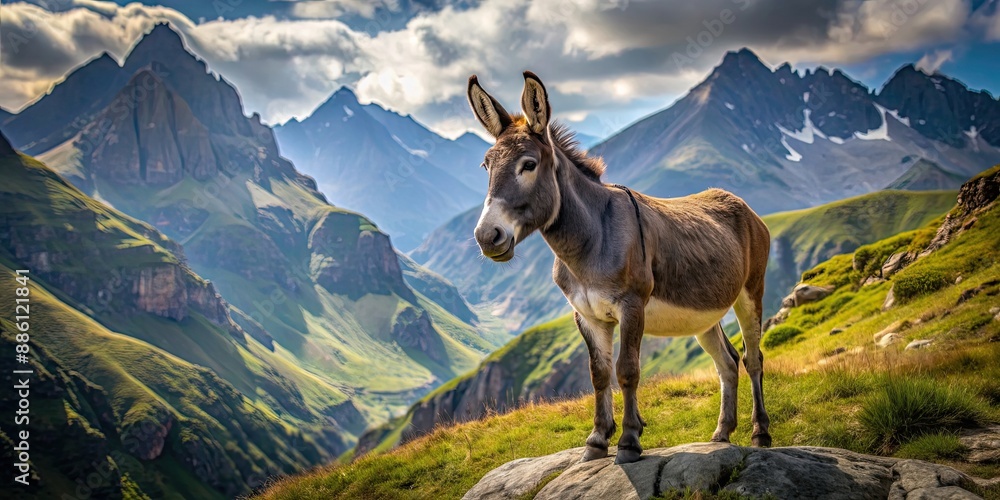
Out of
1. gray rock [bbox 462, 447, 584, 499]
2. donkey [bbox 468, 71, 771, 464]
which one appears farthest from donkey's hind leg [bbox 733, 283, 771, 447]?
gray rock [bbox 462, 447, 584, 499]

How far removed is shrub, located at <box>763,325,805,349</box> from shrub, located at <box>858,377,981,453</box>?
75.6 feet

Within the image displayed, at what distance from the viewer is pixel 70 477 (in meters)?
178

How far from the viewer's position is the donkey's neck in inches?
342

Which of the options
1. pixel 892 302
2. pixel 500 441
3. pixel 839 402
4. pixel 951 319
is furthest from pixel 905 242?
pixel 500 441

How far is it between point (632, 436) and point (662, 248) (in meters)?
2.76

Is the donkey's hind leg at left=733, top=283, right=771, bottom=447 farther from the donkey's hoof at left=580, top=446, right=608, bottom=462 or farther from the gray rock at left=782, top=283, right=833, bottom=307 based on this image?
the gray rock at left=782, top=283, right=833, bottom=307

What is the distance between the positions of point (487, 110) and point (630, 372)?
164 inches

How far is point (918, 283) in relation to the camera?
24.7 m

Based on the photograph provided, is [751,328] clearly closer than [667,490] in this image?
No

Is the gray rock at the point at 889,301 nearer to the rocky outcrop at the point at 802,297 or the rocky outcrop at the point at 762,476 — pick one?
the rocky outcrop at the point at 802,297

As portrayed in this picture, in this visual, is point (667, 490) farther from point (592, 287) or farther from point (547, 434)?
point (547, 434)

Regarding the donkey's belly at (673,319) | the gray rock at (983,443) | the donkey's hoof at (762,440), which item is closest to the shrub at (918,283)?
the gray rock at (983,443)

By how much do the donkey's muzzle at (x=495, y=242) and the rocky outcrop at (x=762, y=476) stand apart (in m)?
3.26

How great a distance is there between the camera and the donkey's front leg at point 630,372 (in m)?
8.10
